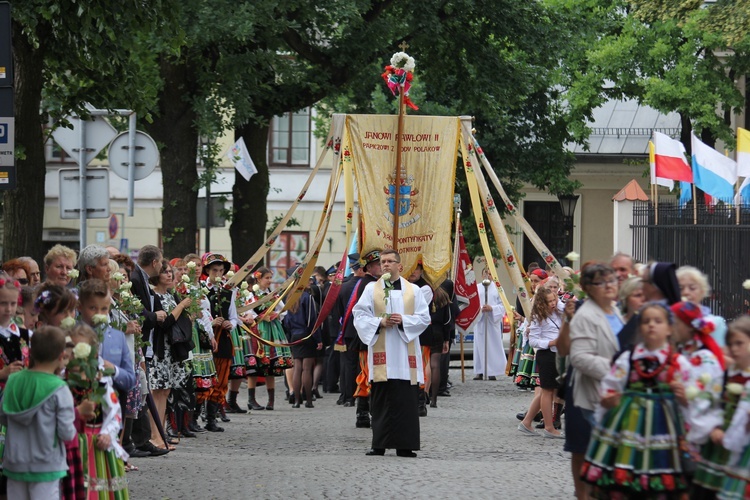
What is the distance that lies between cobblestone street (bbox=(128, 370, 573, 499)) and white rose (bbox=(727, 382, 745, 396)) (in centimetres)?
314

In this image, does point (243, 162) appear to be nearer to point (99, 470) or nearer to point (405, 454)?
point (405, 454)

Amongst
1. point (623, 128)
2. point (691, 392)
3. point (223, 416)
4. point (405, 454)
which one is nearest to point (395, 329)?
point (405, 454)

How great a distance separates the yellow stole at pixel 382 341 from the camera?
1288cm

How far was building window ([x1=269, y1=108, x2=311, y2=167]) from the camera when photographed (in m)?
41.5

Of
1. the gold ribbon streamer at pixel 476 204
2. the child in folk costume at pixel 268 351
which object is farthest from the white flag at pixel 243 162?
the gold ribbon streamer at pixel 476 204

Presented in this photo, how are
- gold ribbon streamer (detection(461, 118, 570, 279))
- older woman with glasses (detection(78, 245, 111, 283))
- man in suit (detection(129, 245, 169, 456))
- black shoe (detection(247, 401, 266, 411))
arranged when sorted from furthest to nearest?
black shoe (detection(247, 401, 266, 411)) → gold ribbon streamer (detection(461, 118, 570, 279)) → man in suit (detection(129, 245, 169, 456)) → older woman with glasses (detection(78, 245, 111, 283))

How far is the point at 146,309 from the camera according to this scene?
12.6m

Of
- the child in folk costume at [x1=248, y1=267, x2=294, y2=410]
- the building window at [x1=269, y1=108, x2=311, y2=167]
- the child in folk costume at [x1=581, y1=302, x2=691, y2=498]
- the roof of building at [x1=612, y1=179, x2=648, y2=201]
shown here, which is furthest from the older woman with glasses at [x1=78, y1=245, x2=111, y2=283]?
the building window at [x1=269, y1=108, x2=311, y2=167]

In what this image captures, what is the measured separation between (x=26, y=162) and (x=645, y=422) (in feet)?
27.8

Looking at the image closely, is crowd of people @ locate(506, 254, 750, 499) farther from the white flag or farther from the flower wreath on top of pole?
the white flag

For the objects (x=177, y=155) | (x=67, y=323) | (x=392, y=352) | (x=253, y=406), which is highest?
(x=177, y=155)

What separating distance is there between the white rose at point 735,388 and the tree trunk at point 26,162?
8.63m

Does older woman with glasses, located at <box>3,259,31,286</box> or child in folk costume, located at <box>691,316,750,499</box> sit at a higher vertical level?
older woman with glasses, located at <box>3,259,31,286</box>

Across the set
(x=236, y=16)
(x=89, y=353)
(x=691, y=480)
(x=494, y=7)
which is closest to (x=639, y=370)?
(x=691, y=480)
